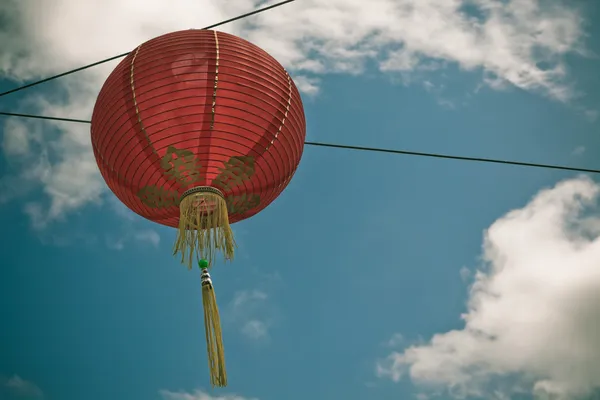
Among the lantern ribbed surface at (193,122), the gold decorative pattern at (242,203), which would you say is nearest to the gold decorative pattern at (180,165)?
the lantern ribbed surface at (193,122)

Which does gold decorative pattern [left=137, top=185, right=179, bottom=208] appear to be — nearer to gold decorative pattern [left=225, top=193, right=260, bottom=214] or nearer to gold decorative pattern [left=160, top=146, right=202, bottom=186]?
gold decorative pattern [left=160, top=146, right=202, bottom=186]

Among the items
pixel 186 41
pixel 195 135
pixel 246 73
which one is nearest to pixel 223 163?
pixel 195 135

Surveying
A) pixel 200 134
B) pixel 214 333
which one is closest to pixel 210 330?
pixel 214 333

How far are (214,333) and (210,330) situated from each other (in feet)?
0.07

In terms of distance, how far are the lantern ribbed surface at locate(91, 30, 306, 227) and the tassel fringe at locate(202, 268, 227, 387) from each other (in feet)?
1.15

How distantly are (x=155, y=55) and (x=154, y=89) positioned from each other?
179 millimetres

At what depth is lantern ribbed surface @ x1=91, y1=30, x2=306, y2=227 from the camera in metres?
2.47

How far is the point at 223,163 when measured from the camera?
2555 millimetres

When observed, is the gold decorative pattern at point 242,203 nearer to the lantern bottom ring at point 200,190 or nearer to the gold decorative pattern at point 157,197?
the lantern bottom ring at point 200,190

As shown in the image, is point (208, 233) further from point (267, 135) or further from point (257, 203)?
point (267, 135)

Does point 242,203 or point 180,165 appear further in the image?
point 242,203

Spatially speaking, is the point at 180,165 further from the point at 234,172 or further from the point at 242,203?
the point at 242,203

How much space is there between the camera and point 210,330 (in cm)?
270

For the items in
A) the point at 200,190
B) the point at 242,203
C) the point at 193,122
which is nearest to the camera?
the point at 193,122
